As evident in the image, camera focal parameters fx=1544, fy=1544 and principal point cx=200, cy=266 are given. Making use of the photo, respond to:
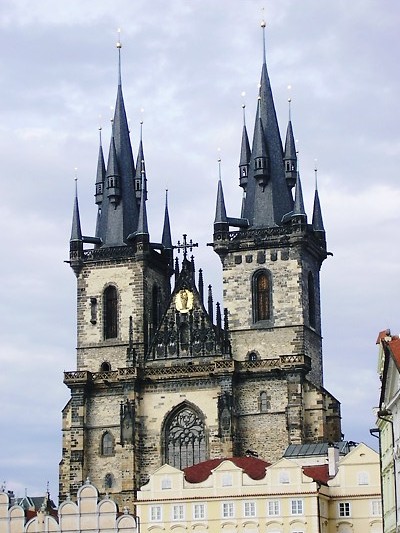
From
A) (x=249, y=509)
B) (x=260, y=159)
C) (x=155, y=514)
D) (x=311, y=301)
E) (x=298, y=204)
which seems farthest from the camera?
(x=260, y=159)

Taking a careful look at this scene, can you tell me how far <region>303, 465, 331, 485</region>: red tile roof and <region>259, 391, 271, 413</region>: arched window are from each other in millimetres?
11835

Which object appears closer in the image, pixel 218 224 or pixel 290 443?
pixel 290 443

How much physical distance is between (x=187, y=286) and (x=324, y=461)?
56.1 ft

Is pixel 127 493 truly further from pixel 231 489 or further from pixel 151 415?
pixel 231 489

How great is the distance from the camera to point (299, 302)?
87812 mm

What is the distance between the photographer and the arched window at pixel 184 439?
87625 mm

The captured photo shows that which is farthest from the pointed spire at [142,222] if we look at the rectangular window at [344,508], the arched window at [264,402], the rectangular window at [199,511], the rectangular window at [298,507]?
the rectangular window at [344,508]

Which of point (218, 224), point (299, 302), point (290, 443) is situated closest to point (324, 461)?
point (290, 443)

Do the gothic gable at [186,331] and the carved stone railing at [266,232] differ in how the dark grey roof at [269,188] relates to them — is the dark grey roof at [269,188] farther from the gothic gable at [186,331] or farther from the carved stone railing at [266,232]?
the gothic gable at [186,331]

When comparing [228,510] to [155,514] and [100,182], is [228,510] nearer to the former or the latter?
[155,514]

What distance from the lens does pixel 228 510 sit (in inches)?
2805

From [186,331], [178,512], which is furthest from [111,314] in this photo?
[178,512]

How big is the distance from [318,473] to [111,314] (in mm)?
23588

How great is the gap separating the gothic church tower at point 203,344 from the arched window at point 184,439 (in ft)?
0.19
